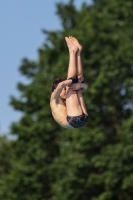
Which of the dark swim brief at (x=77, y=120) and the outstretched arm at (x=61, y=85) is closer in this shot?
the outstretched arm at (x=61, y=85)

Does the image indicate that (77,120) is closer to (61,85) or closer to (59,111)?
(59,111)

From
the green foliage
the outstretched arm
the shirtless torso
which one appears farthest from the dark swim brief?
the green foliage

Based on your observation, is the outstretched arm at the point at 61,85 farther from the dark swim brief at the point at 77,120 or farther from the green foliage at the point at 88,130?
the green foliage at the point at 88,130

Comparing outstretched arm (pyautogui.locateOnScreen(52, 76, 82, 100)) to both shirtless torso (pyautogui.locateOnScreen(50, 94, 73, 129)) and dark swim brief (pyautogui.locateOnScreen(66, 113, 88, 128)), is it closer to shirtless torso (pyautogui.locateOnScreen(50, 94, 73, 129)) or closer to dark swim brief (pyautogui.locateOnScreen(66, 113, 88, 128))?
shirtless torso (pyautogui.locateOnScreen(50, 94, 73, 129))

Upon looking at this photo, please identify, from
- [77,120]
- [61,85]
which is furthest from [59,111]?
[61,85]

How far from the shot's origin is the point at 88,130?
29.1m

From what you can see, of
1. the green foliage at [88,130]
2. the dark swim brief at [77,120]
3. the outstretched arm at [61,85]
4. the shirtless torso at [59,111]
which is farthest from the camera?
the green foliage at [88,130]

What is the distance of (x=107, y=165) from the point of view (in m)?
29.0

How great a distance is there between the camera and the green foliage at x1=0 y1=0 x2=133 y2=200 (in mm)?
29016

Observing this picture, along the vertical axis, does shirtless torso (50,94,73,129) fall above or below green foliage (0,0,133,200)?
below

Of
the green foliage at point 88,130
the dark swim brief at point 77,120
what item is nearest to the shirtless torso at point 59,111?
the dark swim brief at point 77,120

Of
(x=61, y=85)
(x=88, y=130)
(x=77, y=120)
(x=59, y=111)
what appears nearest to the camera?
(x=61, y=85)

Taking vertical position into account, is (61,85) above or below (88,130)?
below

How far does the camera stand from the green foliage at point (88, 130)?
29.0 meters
